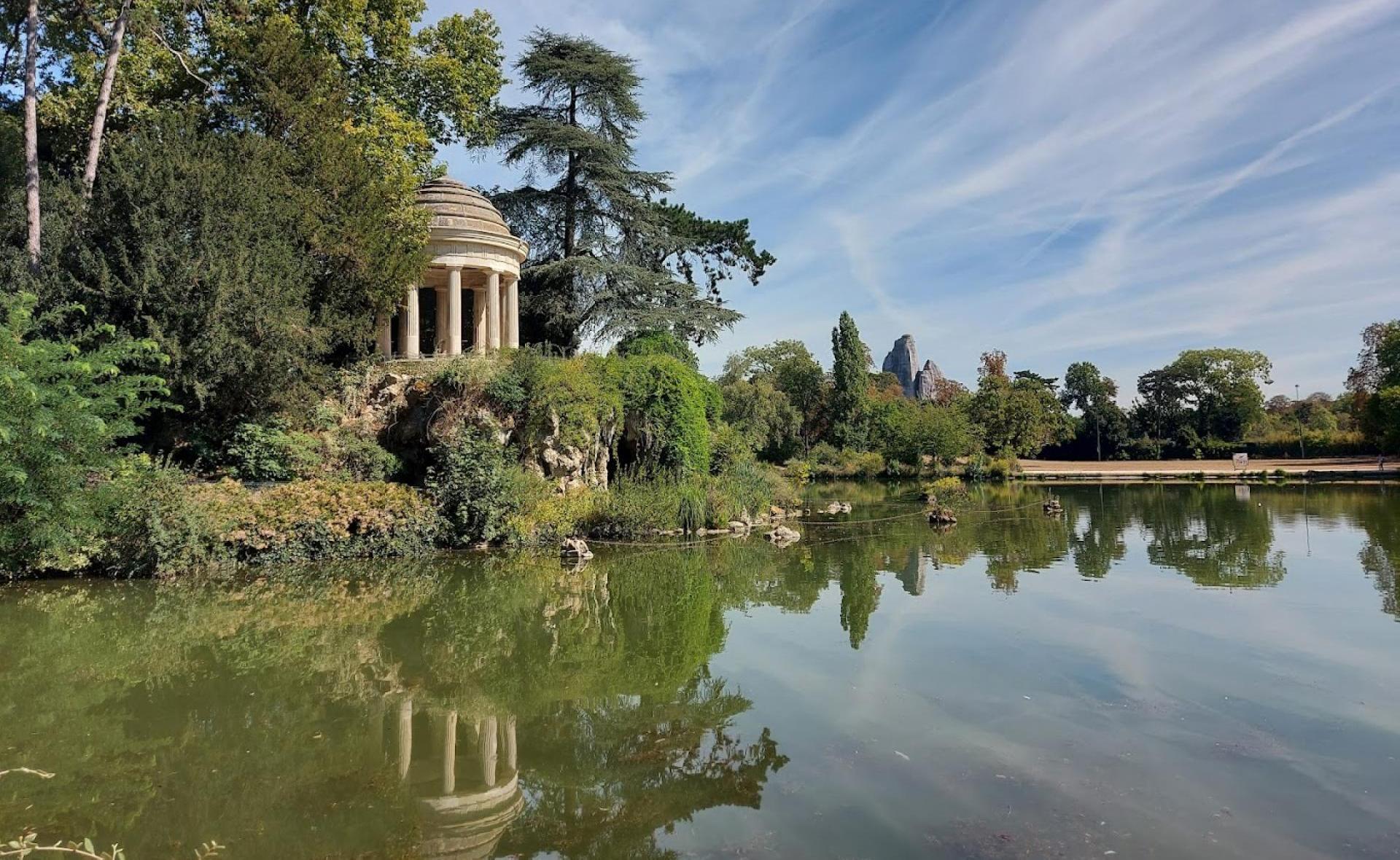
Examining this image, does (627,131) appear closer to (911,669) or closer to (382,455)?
(382,455)

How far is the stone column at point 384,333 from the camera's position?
19.9 m

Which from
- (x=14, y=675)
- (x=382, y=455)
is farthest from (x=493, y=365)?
(x=14, y=675)

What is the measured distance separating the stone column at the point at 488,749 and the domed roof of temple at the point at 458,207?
1620cm

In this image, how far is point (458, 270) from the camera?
67.4ft

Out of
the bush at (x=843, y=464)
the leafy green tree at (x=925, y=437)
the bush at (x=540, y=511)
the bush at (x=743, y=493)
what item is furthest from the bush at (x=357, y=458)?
the leafy green tree at (x=925, y=437)

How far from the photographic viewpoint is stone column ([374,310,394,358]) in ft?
65.2

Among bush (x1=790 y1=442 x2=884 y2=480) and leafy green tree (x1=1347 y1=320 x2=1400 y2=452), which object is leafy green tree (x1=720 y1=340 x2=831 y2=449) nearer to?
bush (x1=790 y1=442 x2=884 y2=480)

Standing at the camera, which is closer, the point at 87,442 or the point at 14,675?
the point at 14,675

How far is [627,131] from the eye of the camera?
27.1m

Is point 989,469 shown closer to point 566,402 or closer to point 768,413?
point 768,413

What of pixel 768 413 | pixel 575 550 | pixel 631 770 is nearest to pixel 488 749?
pixel 631 770

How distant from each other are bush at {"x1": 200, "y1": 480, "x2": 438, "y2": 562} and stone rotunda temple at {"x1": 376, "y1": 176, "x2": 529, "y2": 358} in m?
4.96

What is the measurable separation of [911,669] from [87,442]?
38.8 ft

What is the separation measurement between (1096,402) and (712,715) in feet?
193
